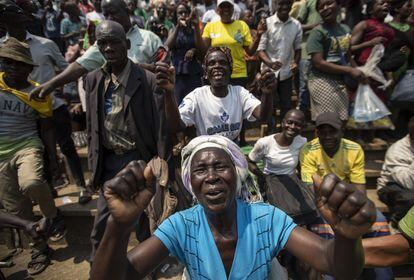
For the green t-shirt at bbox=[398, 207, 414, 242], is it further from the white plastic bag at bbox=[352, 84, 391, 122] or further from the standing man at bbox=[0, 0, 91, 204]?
the standing man at bbox=[0, 0, 91, 204]

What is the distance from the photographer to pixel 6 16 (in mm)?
3525

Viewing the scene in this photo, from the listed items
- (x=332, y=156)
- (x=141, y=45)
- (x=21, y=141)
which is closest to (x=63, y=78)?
(x=141, y=45)

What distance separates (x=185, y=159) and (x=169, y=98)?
75cm

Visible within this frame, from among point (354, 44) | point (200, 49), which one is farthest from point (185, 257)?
point (354, 44)

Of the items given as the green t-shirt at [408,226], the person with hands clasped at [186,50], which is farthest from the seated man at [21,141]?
the green t-shirt at [408,226]

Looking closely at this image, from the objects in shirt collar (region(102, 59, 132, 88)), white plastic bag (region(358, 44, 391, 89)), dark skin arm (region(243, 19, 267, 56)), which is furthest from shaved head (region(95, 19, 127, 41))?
white plastic bag (region(358, 44, 391, 89))

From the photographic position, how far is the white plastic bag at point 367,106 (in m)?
3.84

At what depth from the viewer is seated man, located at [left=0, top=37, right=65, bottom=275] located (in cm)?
321

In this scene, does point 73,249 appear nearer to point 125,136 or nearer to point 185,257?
point 125,136

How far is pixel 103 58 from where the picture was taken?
117 inches

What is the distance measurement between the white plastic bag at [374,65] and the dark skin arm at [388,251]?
9.26 feet

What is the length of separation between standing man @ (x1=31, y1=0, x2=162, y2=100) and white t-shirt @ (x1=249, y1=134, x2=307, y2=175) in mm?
1411

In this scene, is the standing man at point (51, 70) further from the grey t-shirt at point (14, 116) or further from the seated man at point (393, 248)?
the seated man at point (393, 248)

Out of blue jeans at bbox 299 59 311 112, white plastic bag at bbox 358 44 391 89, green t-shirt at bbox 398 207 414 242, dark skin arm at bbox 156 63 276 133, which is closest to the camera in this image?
green t-shirt at bbox 398 207 414 242
